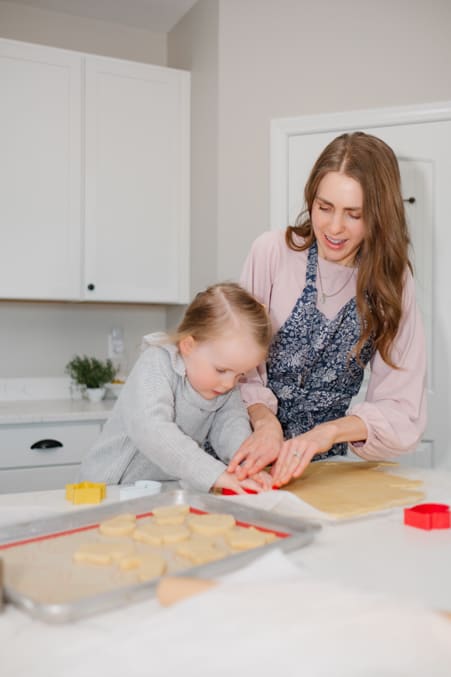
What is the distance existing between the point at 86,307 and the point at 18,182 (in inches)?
28.9

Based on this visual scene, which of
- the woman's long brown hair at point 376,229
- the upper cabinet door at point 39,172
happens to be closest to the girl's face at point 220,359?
the woman's long brown hair at point 376,229

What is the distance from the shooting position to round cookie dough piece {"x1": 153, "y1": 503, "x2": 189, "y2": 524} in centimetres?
95

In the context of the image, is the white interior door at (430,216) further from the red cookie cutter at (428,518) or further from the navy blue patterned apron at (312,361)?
the red cookie cutter at (428,518)

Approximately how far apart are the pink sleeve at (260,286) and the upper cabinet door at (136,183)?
158 cm

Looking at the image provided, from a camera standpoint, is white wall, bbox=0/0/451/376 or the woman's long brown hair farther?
white wall, bbox=0/0/451/376

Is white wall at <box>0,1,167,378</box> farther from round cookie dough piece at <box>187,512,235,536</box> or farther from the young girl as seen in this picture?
round cookie dough piece at <box>187,512,235,536</box>

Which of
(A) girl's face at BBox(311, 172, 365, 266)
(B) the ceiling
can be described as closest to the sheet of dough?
(A) girl's face at BBox(311, 172, 365, 266)

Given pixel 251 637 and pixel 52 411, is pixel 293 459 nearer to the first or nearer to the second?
pixel 251 637

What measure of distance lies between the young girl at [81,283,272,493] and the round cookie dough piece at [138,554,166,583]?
1.62ft

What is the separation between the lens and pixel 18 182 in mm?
2982

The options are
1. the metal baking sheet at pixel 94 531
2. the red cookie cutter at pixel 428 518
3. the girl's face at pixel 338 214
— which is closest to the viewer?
the metal baking sheet at pixel 94 531

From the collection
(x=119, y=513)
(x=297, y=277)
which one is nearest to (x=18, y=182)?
(x=297, y=277)

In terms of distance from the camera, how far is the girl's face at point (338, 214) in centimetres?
145

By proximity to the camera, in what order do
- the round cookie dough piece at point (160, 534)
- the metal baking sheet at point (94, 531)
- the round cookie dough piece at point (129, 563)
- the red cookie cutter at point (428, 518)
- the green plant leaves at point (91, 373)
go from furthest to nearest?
the green plant leaves at point (91, 373) < the red cookie cutter at point (428, 518) < the round cookie dough piece at point (160, 534) < the round cookie dough piece at point (129, 563) < the metal baking sheet at point (94, 531)
